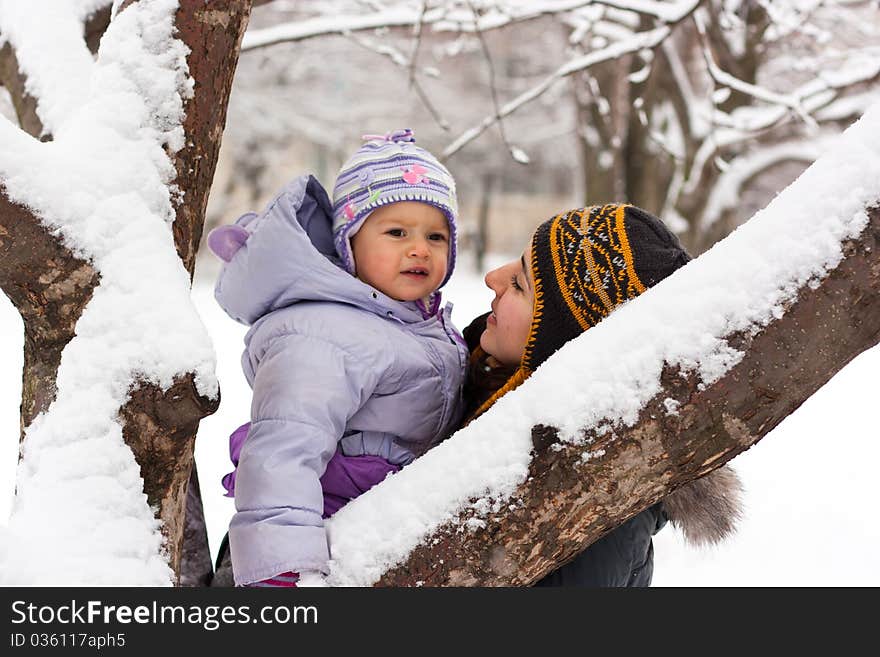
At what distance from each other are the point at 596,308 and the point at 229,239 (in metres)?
0.85

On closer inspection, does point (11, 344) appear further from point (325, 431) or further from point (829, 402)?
point (325, 431)

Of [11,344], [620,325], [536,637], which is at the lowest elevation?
[536,637]

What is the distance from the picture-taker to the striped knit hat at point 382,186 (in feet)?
7.27

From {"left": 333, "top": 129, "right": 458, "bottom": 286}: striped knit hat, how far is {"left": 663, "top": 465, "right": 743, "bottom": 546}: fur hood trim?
776mm

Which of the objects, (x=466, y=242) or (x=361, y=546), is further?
(x=466, y=242)

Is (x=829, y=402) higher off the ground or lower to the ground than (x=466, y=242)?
lower

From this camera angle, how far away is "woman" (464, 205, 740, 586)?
6.20 ft

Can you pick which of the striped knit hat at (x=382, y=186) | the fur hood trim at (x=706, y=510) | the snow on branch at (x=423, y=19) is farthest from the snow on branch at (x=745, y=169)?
the fur hood trim at (x=706, y=510)

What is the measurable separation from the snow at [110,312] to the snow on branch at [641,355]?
374 millimetres

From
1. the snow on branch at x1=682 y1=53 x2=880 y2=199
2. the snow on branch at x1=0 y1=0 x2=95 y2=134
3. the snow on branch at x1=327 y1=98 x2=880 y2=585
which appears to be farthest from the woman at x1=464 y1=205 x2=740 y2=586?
the snow on branch at x1=682 y1=53 x2=880 y2=199

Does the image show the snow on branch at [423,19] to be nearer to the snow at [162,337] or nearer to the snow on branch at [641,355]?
the snow at [162,337]

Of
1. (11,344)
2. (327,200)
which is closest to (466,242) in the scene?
(11,344)

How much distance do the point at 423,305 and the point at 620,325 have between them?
90 cm

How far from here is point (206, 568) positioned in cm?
224
